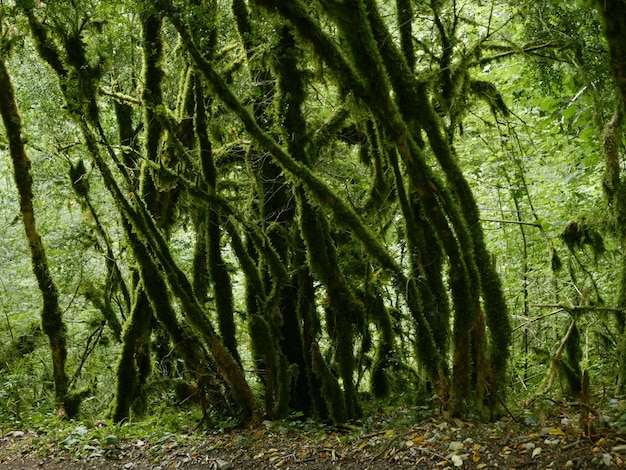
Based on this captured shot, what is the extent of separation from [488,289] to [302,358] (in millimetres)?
3868

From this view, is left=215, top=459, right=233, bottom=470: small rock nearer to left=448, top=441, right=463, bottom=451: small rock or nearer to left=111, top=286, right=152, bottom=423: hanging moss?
left=448, top=441, right=463, bottom=451: small rock

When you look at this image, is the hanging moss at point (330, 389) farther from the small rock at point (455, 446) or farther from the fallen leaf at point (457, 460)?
the fallen leaf at point (457, 460)

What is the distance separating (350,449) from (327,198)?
9.08ft

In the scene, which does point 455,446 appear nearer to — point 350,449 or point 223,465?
point 350,449

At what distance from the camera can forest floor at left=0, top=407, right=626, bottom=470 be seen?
462 centimetres

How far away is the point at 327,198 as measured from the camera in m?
6.36

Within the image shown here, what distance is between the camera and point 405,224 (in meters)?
6.34

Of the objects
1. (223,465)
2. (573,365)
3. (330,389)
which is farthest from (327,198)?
(573,365)

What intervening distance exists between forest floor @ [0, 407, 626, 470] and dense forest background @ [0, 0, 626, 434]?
45cm

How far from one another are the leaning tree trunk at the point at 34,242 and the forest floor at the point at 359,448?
1.56m

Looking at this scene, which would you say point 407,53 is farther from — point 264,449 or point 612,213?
point 264,449

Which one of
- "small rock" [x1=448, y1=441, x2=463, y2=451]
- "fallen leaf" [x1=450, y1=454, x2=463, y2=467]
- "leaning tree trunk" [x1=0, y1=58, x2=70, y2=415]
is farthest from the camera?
"leaning tree trunk" [x1=0, y1=58, x2=70, y2=415]

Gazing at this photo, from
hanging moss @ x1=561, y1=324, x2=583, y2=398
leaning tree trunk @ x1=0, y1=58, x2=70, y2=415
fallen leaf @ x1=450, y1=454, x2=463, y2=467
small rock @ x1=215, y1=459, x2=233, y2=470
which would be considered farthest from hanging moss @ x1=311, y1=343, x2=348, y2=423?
leaning tree trunk @ x1=0, y1=58, x2=70, y2=415

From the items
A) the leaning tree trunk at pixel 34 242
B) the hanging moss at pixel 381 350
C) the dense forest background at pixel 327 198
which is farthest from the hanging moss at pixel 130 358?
the hanging moss at pixel 381 350
